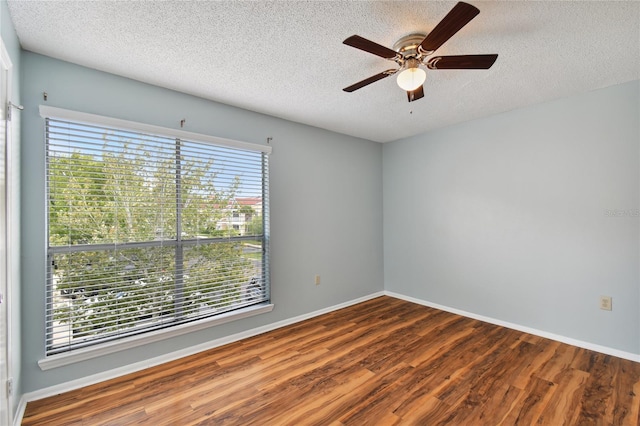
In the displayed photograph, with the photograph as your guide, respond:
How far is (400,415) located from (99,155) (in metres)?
2.82

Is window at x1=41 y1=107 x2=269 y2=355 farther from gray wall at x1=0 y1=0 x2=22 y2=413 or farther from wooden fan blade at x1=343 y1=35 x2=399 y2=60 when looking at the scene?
wooden fan blade at x1=343 y1=35 x2=399 y2=60

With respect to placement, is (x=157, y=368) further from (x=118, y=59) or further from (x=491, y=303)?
(x=491, y=303)

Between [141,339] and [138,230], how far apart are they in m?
0.89

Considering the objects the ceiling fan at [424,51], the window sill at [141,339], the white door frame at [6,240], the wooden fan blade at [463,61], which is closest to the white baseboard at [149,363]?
the window sill at [141,339]

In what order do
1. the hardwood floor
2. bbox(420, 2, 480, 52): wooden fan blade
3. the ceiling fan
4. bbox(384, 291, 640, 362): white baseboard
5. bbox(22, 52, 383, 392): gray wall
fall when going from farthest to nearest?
bbox(384, 291, 640, 362): white baseboard, bbox(22, 52, 383, 392): gray wall, the hardwood floor, the ceiling fan, bbox(420, 2, 480, 52): wooden fan blade

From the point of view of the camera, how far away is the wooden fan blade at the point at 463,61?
1.69m

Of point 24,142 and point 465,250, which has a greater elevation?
point 24,142

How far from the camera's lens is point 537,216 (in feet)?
10.0

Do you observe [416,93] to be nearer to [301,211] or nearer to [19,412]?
[301,211]

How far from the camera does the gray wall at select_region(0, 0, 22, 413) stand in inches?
66.8

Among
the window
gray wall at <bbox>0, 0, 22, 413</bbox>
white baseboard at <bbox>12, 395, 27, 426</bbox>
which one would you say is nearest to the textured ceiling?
gray wall at <bbox>0, 0, 22, 413</bbox>

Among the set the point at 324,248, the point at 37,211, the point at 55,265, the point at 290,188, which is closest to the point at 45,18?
the point at 37,211

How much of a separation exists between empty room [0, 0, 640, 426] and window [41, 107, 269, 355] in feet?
0.05

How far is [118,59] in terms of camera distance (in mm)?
2100
